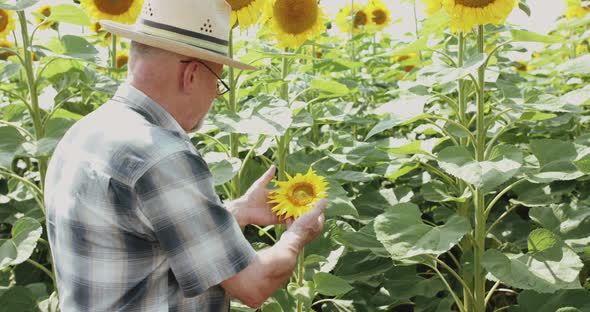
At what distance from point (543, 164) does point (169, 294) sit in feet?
5.00

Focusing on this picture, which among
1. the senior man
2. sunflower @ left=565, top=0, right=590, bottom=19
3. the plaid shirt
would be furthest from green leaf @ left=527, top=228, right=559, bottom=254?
sunflower @ left=565, top=0, right=590, bottom=19

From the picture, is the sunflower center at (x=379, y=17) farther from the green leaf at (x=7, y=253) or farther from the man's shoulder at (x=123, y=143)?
the man's shoulder at (x=123, y=143)

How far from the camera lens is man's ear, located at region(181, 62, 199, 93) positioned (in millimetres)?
1891

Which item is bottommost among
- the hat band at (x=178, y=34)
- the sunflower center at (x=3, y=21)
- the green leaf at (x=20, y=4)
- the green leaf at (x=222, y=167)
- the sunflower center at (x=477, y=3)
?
the green leaf at (x=222, y=167)

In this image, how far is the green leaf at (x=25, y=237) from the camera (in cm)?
275

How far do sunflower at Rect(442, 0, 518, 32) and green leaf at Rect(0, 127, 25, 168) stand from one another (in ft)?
5.41

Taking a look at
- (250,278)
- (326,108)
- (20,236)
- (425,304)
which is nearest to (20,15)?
(20,236)

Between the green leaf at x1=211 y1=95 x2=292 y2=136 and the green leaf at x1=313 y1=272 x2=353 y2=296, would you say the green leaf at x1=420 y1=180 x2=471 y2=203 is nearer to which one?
the green leaf at x1=313 y1=272 x2=353 y2=296

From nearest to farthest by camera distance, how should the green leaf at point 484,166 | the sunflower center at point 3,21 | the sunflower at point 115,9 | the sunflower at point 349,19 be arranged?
the green leaf at point 484,166
the sunflower at point 115,9
the sunflower center at point 3,21
the sunflower at point 349,19

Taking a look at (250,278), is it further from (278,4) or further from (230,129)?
(278,4)

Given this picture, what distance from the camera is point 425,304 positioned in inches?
131

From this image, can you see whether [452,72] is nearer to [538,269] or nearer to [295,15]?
[538,269]

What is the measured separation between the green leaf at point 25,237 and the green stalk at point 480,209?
1577 mm

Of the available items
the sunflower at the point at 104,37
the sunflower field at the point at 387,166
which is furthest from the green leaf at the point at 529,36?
the sunflower at the point at 104,37
